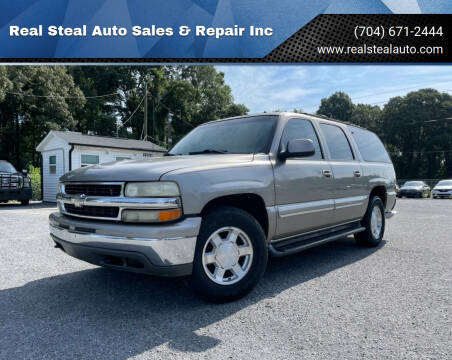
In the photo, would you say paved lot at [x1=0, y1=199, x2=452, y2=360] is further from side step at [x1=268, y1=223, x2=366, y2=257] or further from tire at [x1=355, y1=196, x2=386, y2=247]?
tire at [x1=355, y1=196, x2=386, y2=247]

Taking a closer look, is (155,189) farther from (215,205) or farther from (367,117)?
(367,117)

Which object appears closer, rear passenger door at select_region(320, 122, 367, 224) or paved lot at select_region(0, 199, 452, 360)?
paved lot at select_region(0, 199, 452, 360)

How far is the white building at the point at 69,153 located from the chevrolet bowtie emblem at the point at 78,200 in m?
14.2

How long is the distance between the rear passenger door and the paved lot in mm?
713

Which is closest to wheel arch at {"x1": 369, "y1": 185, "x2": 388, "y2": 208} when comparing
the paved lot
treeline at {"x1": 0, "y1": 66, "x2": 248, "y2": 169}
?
the paved lot

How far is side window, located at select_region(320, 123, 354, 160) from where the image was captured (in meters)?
4.84

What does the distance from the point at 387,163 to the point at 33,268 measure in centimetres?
593

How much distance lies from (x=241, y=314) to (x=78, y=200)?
5.98ft

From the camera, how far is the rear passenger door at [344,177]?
464cm

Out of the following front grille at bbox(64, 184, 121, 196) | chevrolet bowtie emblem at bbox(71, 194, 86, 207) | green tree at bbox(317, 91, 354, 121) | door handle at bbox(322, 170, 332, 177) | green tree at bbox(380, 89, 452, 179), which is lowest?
chevrolet bowtie emblem at bbox(71, 194, 86, 207)

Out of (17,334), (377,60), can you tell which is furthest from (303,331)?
(377,60)

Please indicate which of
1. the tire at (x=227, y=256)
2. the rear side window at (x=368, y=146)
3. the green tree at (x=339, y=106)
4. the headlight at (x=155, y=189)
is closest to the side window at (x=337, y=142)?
the rear side window at (x=368, y=146)

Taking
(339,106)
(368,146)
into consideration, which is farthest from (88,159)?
(339,106)

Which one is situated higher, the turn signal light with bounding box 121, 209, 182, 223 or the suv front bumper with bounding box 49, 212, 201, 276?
the turn signal light with bounding box 121, 209, 182, 223
